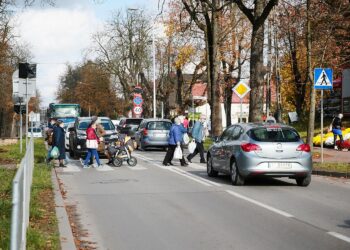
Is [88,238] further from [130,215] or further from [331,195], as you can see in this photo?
[331,195]

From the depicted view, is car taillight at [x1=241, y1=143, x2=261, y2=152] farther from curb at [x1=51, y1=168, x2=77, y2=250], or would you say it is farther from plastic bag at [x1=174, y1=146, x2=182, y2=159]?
plastic bag at [x1=174, y1=146, x2=182, y2=159]

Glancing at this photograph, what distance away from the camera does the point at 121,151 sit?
821 inches

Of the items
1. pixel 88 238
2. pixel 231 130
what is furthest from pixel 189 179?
pixel 88 238

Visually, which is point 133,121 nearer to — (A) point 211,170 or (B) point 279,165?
(A) point 211,170

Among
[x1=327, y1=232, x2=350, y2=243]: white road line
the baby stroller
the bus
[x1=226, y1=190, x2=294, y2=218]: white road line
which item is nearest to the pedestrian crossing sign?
the baby stroller

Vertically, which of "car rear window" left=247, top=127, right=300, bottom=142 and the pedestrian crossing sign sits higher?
the pedestrian crossing sign

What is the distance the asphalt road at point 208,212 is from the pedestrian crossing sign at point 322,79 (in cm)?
336

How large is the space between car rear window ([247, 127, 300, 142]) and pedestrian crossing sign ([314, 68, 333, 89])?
4.93 m

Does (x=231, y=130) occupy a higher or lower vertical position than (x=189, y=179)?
higher

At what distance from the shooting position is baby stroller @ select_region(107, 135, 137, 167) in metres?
20.8

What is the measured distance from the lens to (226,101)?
181ft

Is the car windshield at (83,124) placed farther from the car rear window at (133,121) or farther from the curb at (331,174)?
the car rear window at (133,121)

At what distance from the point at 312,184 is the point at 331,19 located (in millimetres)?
10305

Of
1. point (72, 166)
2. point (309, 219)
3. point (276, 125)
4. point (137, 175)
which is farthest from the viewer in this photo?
point (72, 166)
